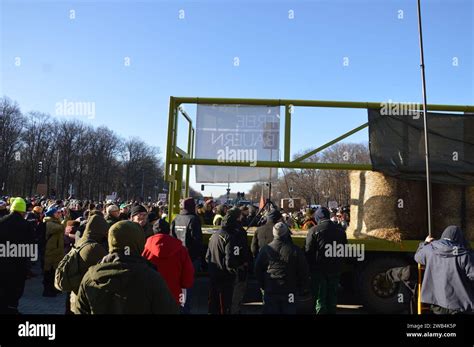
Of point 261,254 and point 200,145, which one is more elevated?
point 200,145

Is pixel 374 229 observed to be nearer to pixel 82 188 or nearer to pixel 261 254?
pixel 261 254

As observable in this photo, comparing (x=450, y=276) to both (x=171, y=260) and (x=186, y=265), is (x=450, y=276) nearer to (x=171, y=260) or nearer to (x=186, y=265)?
(x=186, y=265)

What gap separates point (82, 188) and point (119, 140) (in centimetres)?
1290

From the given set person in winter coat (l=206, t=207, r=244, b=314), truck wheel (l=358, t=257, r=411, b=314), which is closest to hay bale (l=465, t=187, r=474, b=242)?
truck wheel (l=358, t=257, r=411, b=314)

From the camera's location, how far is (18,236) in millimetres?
6125

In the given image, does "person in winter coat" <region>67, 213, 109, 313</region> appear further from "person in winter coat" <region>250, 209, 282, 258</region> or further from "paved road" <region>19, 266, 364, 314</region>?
"paved road" <region>19, 266, 364, 314</region>

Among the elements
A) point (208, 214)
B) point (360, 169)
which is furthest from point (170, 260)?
point (208, 214)

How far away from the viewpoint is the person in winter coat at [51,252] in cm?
847

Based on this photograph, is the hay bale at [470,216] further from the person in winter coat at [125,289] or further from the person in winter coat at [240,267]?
the person in winter coat at [125,289]

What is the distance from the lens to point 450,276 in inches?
185

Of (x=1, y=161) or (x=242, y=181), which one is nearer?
(x=242, y=181)

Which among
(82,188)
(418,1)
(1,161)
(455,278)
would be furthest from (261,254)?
(82,188)

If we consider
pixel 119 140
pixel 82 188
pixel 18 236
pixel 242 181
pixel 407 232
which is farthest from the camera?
pixel 119 140

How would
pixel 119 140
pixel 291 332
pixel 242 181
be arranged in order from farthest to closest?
pixel 119 140
pixel 242 181
pixel 291 332
